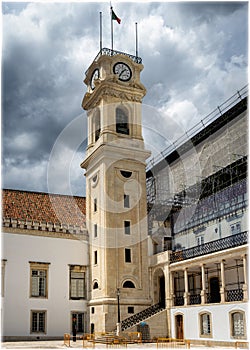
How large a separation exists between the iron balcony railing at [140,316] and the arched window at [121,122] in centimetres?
1443

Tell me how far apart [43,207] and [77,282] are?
731cm

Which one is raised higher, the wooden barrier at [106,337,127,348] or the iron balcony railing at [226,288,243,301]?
the iron balcony railing at [226,288,243,301]

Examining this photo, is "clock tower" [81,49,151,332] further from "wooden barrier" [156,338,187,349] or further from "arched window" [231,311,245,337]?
"arched window" [231,311,245,337]

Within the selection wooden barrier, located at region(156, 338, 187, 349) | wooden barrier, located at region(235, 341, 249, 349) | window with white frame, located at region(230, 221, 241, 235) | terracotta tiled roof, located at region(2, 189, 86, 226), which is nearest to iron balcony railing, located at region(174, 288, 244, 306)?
wooden barrier, located at region(235, 341, 249, 349)

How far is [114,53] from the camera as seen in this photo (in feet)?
138

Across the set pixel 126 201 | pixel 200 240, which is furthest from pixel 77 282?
pixel 200 240

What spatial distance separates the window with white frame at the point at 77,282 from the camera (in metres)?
37.7

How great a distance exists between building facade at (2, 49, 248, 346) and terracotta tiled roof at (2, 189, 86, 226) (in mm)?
101

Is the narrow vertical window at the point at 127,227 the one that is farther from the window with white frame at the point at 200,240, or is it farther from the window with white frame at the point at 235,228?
the window with white frame at the point at 235,228

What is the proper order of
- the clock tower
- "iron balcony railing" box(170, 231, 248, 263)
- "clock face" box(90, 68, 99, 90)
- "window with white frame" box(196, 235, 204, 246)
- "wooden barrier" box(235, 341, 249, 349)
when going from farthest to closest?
"clock face" box(90, 68, 99, 90)
"window with white frame" box(196, 235, 204, 246)
the clock tower
"iron balcony railing" box(170, 231, 248, 263)
"wooden barrier" box(235, 341, 249, 349)

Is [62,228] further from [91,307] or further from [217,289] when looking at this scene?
[217,289]

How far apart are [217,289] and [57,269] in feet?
40.5

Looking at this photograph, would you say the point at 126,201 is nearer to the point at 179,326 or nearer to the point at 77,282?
the point at 77,282

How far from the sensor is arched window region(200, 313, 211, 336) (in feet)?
96.7
